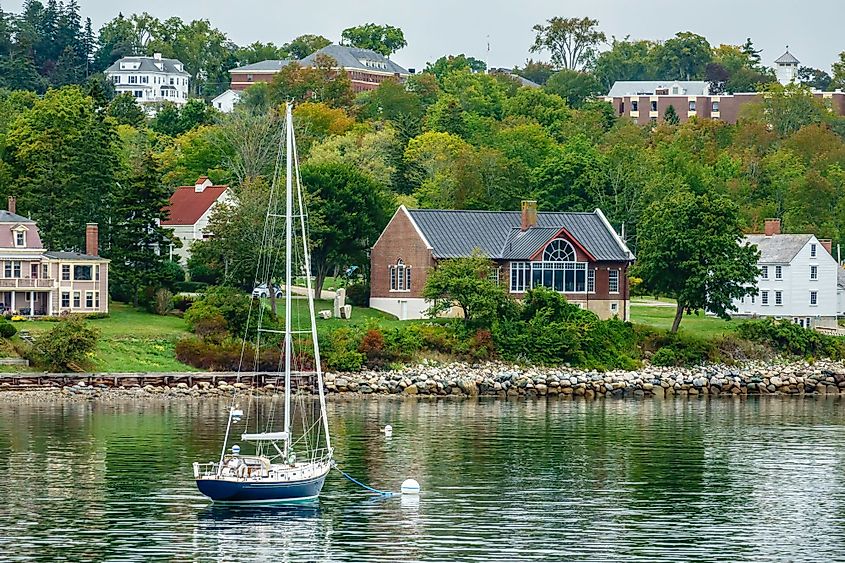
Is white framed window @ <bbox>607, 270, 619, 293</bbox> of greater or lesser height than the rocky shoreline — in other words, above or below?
above

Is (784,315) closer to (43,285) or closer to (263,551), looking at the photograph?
(43,285)

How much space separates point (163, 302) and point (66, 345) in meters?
13.6

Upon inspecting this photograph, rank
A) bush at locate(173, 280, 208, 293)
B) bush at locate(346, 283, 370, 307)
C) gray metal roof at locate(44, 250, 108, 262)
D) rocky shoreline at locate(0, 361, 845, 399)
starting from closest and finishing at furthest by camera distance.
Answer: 1. rocky shoreline at locate(0, 361, 845, 399)
2. gray metal roof at locate(44, 250, 108, 262)
3. bush at locate(173, 280, 208, 293)
4. bush at locate(346, 283, 370, 307)

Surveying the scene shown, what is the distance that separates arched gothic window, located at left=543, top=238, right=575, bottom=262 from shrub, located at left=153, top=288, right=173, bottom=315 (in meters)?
21.9

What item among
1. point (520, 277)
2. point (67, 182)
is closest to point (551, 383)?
point (520, 277)

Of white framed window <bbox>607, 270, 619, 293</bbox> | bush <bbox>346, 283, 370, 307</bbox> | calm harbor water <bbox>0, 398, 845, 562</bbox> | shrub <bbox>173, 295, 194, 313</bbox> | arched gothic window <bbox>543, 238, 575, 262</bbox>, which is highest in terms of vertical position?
arched gothic window <bbox>543, 238, 575, 262</bbox>

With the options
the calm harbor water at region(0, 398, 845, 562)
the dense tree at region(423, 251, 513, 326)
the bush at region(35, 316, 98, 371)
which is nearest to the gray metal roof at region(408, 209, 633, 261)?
the dense tree at region(423, 251, 513, 326)

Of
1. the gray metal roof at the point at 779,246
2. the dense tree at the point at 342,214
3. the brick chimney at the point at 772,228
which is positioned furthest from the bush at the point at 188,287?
the brick chimney at the point at 772,228

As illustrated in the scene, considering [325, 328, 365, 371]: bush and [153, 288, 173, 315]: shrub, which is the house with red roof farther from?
[325, 328, 365, 371]: bush

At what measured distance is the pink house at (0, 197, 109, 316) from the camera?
92688 mm

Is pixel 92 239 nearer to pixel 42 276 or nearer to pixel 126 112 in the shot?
pixel 42 276

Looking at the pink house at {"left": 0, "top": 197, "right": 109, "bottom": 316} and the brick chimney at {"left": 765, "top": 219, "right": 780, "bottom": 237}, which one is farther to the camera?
the brick chimney at {"left": 765, "top": 219, "right": 780, "bottom": 237}

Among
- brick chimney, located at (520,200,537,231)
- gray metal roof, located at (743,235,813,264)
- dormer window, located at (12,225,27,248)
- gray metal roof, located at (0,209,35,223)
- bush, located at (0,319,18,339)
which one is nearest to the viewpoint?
bush, located at (0,319,18,339)

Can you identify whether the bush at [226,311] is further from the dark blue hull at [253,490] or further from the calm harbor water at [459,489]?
the dark blue hull at [253,490]
